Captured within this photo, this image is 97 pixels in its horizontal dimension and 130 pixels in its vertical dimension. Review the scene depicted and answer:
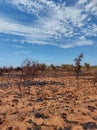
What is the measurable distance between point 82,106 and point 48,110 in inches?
73.9

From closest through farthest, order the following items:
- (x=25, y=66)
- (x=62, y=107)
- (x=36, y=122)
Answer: (x=36, y=122)
(x=62, y=107)
(x=25, y=66)

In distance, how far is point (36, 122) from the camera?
9.97 metres

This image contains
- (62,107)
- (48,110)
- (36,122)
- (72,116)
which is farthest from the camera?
(62,107)

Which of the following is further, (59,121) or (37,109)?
(37,109)

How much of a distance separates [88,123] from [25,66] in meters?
13.5

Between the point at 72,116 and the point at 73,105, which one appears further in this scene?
the point at 73,105

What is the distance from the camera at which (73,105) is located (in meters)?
12.8

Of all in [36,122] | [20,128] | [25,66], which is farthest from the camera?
[25,66]

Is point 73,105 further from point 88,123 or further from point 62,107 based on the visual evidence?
point 88,123

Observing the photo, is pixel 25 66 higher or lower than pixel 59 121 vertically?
higher

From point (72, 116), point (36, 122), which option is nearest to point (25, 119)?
point (36, 122)

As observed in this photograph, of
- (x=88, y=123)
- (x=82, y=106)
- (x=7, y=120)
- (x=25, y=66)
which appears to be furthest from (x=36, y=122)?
(x=25, y=66)

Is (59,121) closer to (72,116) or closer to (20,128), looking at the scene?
(72,116)

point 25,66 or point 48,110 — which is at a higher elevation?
point 25,66
